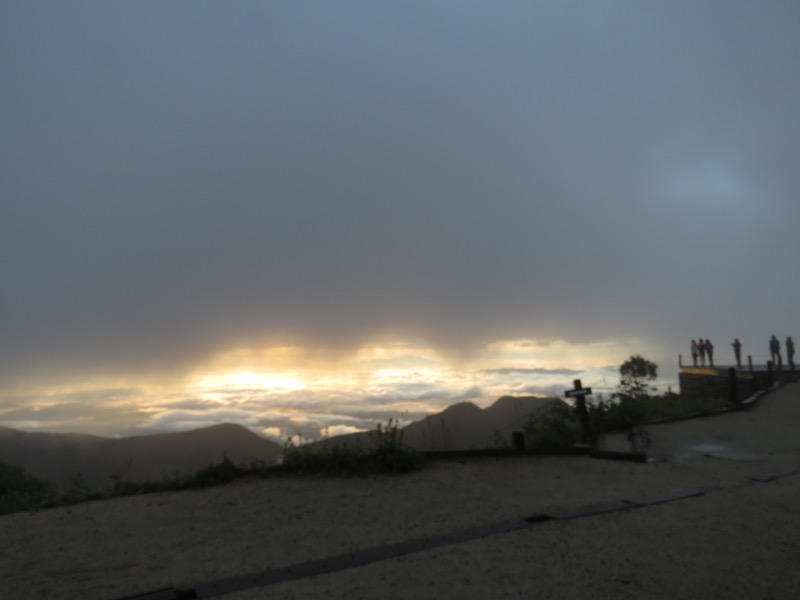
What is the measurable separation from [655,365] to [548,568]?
118 feet

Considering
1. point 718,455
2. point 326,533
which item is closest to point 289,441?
point 326,533

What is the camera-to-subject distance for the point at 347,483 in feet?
28.6

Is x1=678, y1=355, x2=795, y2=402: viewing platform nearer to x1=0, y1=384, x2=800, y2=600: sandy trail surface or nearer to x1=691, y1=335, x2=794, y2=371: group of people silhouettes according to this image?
x1=691, y1=335, x2=794, y2=371: group of people silhouettes

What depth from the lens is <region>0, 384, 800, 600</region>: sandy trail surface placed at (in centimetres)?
450

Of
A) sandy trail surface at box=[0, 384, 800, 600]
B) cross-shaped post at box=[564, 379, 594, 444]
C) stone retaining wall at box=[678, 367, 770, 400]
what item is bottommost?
sandy trail surface at box=[0, 384, 800, 600]

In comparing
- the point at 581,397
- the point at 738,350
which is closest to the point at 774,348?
the point at 738,350

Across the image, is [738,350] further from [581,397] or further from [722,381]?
[581,397]

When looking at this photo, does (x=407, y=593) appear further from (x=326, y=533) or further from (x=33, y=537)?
(x=33, y=537)

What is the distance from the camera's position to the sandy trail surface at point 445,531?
4.50 metres

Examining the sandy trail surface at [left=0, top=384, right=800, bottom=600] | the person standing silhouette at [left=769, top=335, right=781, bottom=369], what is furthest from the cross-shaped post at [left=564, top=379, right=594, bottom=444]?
the person standing silhouette at [left=769, top=335, right=781, bottom=369]


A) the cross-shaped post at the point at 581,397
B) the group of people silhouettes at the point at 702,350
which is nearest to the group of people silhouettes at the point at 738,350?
the group of people silhouettes at the point at 702,350

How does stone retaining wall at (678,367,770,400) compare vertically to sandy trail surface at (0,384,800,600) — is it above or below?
above

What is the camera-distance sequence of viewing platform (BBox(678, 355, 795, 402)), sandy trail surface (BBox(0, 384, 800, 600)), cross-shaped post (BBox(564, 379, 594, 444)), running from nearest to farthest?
1. sandy trail surface (BBox(0, 384, 800, 600))
2. cross-shaped post (BBox(564, 379, 594, 444))
3. viewing platform (BBox(678, 355, 795, 402))

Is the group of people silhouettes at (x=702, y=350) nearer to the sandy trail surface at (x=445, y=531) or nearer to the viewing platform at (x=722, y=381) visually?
the viewing platform at (x=722, y=381)
